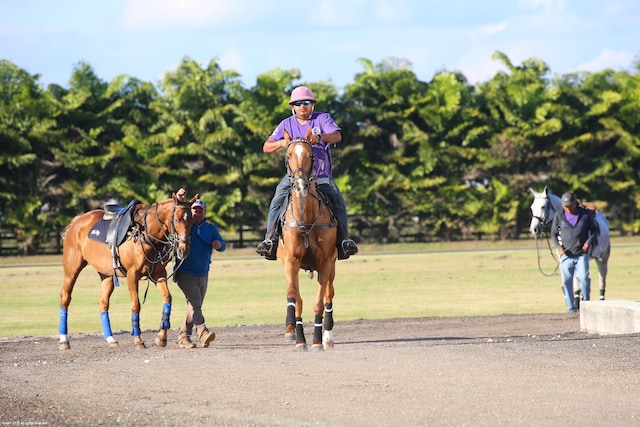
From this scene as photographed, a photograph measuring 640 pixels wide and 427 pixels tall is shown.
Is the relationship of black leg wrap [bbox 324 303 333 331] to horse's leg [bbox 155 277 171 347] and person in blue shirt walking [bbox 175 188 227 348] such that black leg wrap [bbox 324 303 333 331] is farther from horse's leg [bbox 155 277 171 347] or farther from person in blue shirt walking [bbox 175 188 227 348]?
horse's leg [bbox 155 277 171 347]

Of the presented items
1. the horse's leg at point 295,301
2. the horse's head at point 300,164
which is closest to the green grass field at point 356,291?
the horse's leg at point 295,301

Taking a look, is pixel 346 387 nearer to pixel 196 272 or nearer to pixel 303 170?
pixel 303 170

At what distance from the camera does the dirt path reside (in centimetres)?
984

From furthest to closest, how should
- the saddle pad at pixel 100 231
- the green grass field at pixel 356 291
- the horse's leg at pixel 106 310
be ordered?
1. the green grass field at pixel 356 291
2. the saddle pad at pixel 100 231
3. the horse's leg at pixel 106 310

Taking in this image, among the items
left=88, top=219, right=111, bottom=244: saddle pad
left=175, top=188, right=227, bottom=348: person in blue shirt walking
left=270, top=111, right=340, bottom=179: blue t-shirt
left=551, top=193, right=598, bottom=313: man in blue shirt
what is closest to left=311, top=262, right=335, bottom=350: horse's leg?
left=270, top=111, right=340, bottom=179: blue t-shirt

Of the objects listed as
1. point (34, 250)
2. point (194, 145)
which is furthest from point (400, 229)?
point (34, 250)

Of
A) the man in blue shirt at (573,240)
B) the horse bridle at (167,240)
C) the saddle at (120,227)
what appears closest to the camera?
the horse bridle at (167,240)

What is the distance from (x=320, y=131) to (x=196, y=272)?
3.15 meters

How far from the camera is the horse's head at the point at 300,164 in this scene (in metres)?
14.5

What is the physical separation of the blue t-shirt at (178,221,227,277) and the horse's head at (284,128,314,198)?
2.68m

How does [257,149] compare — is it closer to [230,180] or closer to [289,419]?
[230,180]

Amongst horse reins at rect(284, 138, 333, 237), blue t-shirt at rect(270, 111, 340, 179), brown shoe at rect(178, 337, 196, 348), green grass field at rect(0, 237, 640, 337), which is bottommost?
green grass field at rect(0, 237, 640, 337)

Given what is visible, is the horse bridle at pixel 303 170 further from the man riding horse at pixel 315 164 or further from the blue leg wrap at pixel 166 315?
the blue leg wrap at pixel 166 315

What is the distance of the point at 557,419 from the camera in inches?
374
